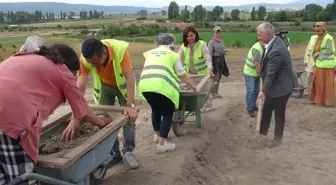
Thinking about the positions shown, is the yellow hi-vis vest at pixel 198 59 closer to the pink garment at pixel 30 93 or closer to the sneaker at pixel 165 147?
the sneaker at pixel 165 147

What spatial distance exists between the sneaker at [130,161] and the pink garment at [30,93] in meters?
1.94

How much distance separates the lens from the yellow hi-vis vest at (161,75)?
4793 millimetres

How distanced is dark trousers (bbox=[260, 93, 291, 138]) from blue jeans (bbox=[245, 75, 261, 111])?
55.0 inches

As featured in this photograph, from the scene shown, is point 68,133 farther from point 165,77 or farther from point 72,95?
point 165,77

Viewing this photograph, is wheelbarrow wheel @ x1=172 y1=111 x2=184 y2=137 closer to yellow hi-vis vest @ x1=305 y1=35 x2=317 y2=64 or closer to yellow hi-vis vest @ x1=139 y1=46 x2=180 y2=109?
yellow hi-vis vest @ x1=139 y1=46 x2=180 y2=109

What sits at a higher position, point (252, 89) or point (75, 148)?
point (75, 148)

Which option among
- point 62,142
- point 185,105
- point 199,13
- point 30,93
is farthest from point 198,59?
point 199,13

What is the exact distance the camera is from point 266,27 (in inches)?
218

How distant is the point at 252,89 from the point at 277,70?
6.52 feet

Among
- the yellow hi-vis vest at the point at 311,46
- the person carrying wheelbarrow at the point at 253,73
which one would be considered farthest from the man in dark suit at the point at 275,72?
the yellow hi-vis vest at the point at 311,46

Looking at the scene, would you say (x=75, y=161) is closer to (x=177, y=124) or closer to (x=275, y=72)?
(x=177, y=124)

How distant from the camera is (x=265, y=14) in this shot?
69.1 m

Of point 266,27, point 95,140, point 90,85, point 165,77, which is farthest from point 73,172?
point 90,85

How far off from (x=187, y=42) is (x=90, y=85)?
5.66 meters
